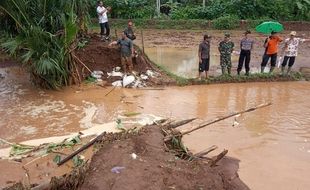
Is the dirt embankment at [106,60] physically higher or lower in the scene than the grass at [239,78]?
higher

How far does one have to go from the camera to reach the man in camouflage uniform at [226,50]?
1251 cm

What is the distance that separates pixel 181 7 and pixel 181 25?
6.40 feet

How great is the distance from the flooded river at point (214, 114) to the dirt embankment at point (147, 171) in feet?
3.81

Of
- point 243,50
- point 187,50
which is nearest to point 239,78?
point 243,50

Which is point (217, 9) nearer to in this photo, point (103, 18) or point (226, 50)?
point (103, 18)

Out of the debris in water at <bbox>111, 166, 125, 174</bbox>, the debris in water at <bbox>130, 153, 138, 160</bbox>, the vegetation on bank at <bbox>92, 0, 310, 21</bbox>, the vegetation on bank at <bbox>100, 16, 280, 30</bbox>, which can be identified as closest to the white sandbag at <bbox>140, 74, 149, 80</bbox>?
the debris in water at <bbox>130, 153, 138, 160</bbox>

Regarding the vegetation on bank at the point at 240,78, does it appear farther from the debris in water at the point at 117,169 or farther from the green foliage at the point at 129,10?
the green foliage at the point at 129,10

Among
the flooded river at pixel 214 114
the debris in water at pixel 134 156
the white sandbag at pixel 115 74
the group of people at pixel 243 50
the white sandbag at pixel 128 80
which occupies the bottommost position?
the flooded river at pixel 214 114

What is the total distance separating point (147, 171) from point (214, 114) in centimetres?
488

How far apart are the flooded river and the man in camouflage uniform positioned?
651mm

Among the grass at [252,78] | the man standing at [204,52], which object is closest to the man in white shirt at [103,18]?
the man standing at [204,52]

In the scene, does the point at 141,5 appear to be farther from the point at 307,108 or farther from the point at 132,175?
the point at 132,175

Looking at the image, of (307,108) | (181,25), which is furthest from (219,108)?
(181,25)

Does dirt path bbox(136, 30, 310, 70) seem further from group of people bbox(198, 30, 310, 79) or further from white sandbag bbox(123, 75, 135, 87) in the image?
white sandbag bbox(123, 75, 135, 87)
